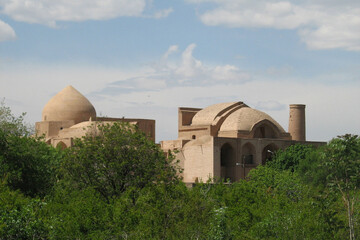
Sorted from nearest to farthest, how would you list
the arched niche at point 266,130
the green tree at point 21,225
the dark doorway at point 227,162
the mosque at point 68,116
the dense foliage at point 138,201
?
1. the green tree at point 21,225
2. the dense foliage at point 138,201
3. the dark doorway at point 227,162
4. the mosque at point 68,116
5. the arched niche at point 266,130

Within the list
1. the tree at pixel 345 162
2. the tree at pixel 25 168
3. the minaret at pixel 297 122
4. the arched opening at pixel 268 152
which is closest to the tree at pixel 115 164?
the tree at pixel 25 168

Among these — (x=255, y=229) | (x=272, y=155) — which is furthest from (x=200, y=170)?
(x=255, y=229)

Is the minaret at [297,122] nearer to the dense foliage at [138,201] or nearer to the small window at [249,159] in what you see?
the small window at [249,159]

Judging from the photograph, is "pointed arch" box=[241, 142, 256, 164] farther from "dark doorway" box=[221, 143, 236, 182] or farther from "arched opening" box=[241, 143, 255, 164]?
"dark doorway" box=[221, 143, 236, 182]

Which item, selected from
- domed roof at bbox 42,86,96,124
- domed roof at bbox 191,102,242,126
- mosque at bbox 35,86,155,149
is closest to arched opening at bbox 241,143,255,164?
domed roof at bbox 191,102,242,126

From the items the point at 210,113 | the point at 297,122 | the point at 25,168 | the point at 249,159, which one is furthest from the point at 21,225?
the point at 297,122

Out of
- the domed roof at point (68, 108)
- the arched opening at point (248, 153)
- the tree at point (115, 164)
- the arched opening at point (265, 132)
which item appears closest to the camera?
the tree at point (115, 164)

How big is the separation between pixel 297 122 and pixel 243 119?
4847mm

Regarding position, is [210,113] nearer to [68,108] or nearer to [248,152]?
[248,152]

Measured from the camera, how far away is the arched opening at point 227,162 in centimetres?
4020

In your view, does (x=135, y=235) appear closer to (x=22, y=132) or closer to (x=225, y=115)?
(x=22, y=132)

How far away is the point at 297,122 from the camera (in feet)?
148

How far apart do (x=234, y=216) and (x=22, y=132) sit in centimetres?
1721

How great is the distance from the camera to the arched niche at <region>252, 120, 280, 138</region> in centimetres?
4328
